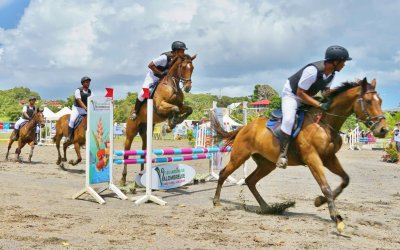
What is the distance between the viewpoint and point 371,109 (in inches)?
236

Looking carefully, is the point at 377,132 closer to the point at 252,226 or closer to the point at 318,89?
the point at 318,89

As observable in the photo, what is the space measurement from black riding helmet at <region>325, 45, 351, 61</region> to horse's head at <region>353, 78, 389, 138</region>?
0.39 m

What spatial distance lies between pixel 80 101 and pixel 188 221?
6822mm

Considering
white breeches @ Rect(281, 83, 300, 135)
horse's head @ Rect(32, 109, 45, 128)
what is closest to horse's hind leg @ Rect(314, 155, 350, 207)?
white breeches @ Rect(281, 83, 300, 135)

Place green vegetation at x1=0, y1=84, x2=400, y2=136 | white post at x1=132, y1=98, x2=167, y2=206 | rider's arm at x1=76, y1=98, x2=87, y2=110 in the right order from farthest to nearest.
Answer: green vegetation at x1=0, y1=84, x2=400, y2=136
rider's arm at x1=76, y1=98, x2=87, y2=110
white post at x1=132, y1=98, x2=167, y2=206

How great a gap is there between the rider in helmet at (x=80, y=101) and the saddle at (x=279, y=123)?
6.24m

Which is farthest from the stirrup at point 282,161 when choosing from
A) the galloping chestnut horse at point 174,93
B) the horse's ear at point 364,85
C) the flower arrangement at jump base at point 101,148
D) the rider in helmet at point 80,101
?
the rider in helmet at point 80,101

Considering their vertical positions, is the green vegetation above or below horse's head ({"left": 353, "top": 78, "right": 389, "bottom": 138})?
above

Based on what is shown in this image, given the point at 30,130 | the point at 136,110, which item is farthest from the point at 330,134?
the point at 30,130

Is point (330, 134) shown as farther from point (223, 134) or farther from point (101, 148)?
point (101, 148)

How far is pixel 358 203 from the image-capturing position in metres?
8.08

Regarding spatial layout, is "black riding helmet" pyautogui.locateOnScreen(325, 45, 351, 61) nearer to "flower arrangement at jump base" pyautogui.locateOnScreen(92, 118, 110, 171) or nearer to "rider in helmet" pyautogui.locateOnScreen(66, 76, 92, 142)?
"flower arrangement at jump base" pyautogui.locateOnScreen(92, 118, 110, 171)

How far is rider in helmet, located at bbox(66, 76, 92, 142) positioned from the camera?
12.0 meters

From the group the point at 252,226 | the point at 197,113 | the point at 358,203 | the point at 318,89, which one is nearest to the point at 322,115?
the point at 318,89
